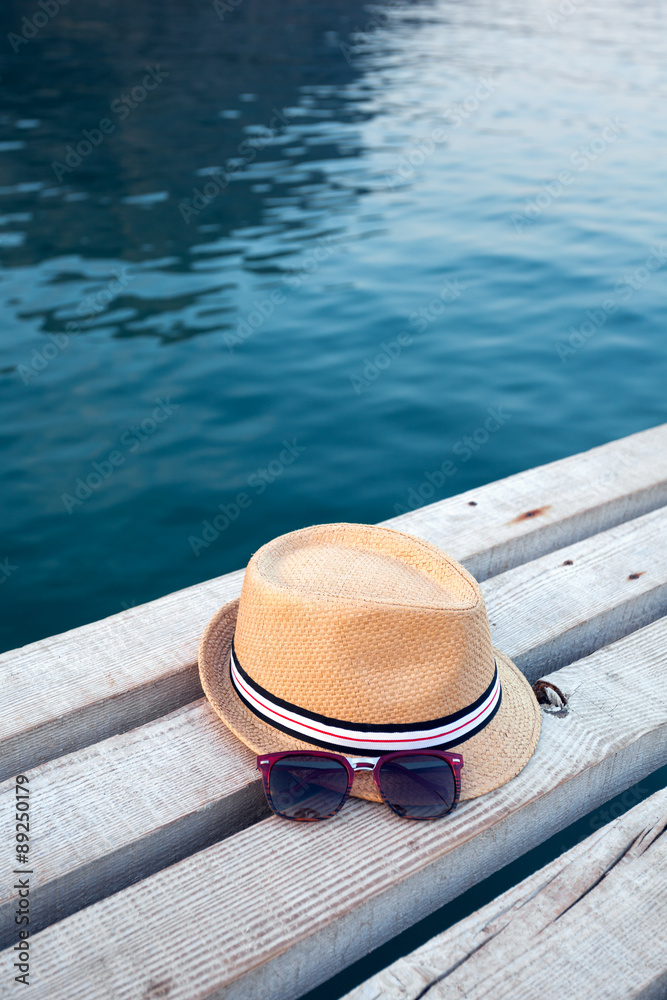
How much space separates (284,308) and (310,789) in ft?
17.4

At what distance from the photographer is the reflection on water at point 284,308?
172 inches

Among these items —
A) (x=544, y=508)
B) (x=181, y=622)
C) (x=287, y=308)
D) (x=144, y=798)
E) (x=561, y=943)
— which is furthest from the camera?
(x=287, y=308)

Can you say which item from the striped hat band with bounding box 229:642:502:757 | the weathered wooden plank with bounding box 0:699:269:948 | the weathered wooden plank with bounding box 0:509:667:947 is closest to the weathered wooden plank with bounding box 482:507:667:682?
the weathered wooden plank with bounding box 0:509:667:947

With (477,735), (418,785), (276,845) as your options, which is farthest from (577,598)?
(276,845)

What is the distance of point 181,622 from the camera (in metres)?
2.29

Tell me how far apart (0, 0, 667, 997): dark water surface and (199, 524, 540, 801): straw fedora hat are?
32.4 inches

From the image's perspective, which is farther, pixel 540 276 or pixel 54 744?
pixel 540 276

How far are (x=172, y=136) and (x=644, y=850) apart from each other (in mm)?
11544

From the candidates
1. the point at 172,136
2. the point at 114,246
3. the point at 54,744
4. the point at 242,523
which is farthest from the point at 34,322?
the point at 172,136

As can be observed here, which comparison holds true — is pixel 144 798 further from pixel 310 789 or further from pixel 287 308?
pixel 287 308

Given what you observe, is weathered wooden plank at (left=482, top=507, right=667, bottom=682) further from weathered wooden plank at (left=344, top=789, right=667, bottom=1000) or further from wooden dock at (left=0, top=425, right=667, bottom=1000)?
weathered wooden plank at (left=344, top=789, right=667, bottom=1000)

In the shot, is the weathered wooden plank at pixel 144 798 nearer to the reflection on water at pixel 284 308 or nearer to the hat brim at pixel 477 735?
the hat brim at pixel 477 735

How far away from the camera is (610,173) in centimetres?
1046

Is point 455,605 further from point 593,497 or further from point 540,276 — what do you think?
point 540,276
